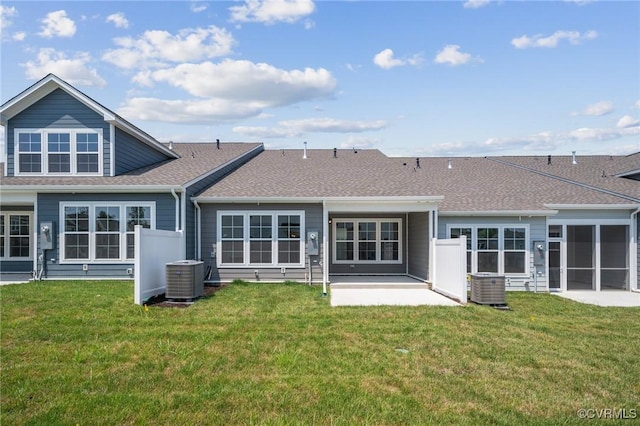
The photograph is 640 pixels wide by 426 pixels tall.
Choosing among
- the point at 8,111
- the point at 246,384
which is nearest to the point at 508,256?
the point at 246,384

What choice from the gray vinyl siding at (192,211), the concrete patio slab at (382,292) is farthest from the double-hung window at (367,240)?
the gray vinyl siding at (192,211)

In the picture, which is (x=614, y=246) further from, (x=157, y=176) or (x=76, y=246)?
(x=76, y=246)

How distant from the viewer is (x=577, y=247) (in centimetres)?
1600

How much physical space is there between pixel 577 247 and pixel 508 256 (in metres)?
4.52

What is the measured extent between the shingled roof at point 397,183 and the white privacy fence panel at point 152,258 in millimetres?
2122

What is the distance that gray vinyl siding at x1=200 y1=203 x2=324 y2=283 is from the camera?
1316cm

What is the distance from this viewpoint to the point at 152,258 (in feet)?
33.7

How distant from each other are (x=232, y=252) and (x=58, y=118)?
284 inches

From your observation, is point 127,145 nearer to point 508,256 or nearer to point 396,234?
point 396,234

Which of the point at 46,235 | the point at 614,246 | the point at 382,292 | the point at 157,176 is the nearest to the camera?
the point at 382,292

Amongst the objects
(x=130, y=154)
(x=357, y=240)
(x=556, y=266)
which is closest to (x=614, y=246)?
(x=556, y=266)

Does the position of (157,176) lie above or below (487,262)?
above

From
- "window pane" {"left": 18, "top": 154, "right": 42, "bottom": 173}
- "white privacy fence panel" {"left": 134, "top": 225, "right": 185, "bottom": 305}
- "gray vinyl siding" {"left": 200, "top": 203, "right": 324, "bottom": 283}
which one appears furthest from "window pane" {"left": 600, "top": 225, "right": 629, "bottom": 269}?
"window pane" {"left": 18, "top": 154, "right": 42, "bottom": 173}

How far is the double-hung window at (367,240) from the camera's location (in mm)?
15648
